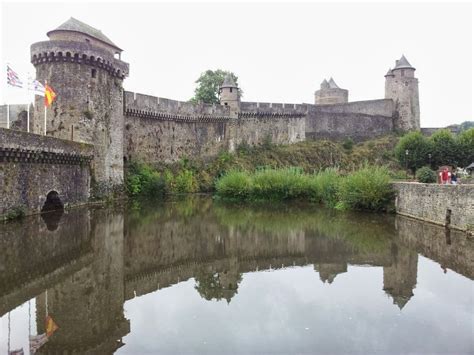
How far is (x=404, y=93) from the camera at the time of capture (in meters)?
48.3

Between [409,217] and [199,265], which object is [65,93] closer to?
[199,265]

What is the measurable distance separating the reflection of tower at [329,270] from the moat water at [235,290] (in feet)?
0.15

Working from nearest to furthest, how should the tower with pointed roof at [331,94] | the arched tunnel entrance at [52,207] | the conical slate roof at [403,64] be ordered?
the arched tunnel entrance at [52,207]
the conical slate roof at [403,64]
the tower with pointed roof at [331,94]

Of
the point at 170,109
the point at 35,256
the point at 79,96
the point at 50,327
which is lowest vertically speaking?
the point at 50,327

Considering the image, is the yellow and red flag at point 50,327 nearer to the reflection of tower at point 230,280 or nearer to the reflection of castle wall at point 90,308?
the reflection of castle wall at point 90,308

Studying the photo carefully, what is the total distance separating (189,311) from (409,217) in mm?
14833

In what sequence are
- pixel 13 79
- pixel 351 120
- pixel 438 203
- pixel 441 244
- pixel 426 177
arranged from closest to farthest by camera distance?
1. pixel 441 244
2. pixel 438 203
3. pixel 13 79
4. pixel 426 177
5. pixel 351 120

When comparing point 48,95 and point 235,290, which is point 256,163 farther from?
point 235,290

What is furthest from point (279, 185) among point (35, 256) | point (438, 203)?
point (35, 256)

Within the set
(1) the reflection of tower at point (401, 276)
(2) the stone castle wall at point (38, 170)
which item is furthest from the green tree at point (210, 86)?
(1) the reflection of tower at point (401, 276)

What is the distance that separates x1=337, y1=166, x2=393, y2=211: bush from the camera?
21.4 metres

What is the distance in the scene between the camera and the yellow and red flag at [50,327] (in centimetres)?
617

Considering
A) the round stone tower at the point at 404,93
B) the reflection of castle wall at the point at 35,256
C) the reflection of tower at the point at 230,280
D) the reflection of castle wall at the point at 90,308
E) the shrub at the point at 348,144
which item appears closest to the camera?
the reflection of castle wall at the point at 90,308

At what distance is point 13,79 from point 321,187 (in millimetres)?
17415
